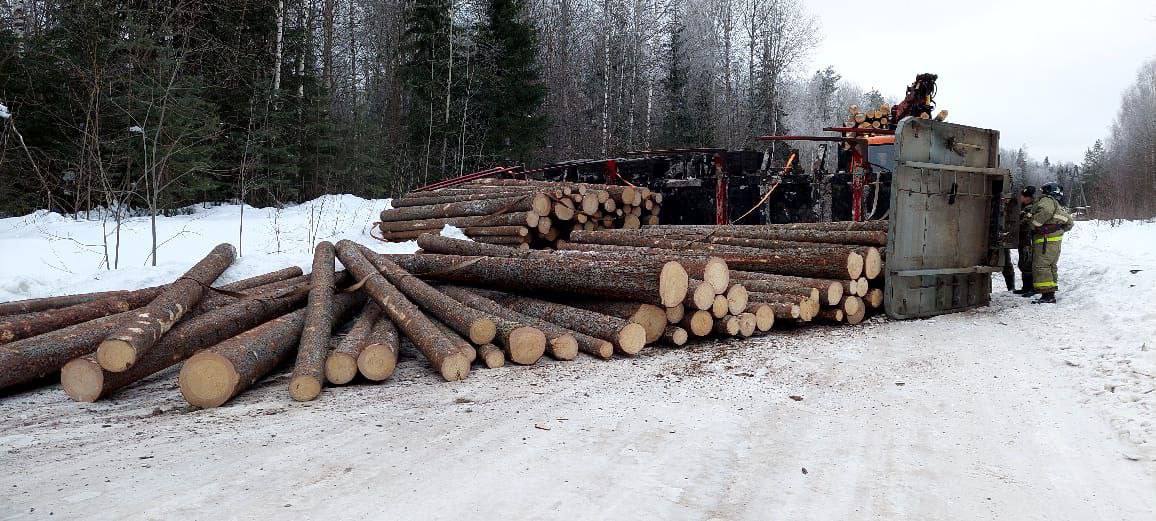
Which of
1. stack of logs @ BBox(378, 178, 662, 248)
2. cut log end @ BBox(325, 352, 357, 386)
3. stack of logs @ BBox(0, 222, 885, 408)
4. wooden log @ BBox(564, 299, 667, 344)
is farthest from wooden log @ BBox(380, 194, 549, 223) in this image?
cut log end @ BBox(325, 352, 357, 386)

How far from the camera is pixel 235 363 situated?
4.29 m

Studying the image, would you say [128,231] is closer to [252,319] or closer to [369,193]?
[252,319]

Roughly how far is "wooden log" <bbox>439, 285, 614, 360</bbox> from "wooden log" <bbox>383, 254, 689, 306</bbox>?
426mm

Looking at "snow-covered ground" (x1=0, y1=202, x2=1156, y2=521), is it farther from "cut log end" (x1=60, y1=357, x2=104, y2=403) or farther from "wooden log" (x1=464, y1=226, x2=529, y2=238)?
"wooden log" (x1=464, y1=226, x2=529, y2=238)

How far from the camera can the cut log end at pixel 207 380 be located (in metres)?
4.10

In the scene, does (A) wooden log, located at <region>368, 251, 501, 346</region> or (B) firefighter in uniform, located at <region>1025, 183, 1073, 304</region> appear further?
(B) firefighter in uniform, located at <region>1025, 183, 1073, 304</region>

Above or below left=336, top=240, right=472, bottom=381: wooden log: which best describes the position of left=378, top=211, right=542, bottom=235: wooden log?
above

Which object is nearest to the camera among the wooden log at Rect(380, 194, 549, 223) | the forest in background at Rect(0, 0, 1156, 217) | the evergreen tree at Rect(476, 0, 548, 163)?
the wooden log at Rect(380, 194, 549, 223)

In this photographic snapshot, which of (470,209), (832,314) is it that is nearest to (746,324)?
(832,314)

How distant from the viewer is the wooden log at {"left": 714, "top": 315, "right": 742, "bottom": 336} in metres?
6.24

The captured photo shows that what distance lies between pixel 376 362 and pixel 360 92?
2497 cm

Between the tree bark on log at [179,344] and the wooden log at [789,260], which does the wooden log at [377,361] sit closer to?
the tree bark on log at [179,344]

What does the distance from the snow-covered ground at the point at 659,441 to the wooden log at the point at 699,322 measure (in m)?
0.26

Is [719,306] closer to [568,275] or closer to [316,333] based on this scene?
[568,275]
